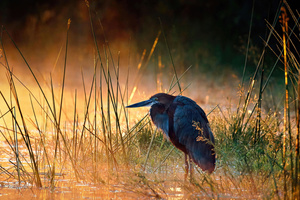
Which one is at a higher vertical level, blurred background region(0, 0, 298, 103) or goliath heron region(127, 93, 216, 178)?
blurred background region(0, 0, 298, 103)

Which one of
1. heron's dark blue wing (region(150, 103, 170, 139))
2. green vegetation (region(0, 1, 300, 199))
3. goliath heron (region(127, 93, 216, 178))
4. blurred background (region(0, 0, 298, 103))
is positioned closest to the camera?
green vegetation (region(0, 1, 300, 199))

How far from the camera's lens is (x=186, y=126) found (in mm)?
3865

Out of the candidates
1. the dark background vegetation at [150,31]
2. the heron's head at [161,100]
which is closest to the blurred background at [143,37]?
the dark background vegetation at [150,31]

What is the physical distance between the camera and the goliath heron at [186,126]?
12.3 feet

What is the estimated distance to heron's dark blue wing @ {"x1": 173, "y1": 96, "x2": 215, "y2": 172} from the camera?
12.3ft

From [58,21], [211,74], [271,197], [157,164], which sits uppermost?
[58,21]

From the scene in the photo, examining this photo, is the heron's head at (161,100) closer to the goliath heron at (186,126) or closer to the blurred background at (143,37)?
the goliath heron at (186,126)

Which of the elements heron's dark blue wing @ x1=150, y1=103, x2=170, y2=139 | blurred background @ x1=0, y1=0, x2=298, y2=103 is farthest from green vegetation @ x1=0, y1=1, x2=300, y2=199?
blurred background @ x1=0, y1=0, x2=298, y2=103

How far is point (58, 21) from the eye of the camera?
11.4 meters

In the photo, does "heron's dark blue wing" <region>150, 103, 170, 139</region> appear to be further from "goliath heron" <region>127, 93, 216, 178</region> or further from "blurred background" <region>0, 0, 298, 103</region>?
"blurred background" <region>0, 0, 298, 103</region>

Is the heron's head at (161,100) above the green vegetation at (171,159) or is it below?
above

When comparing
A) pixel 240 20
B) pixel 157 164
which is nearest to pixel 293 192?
pixel 157 164

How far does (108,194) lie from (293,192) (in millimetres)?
1212

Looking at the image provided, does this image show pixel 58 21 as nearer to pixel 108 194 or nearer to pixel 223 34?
pixel 223 34
